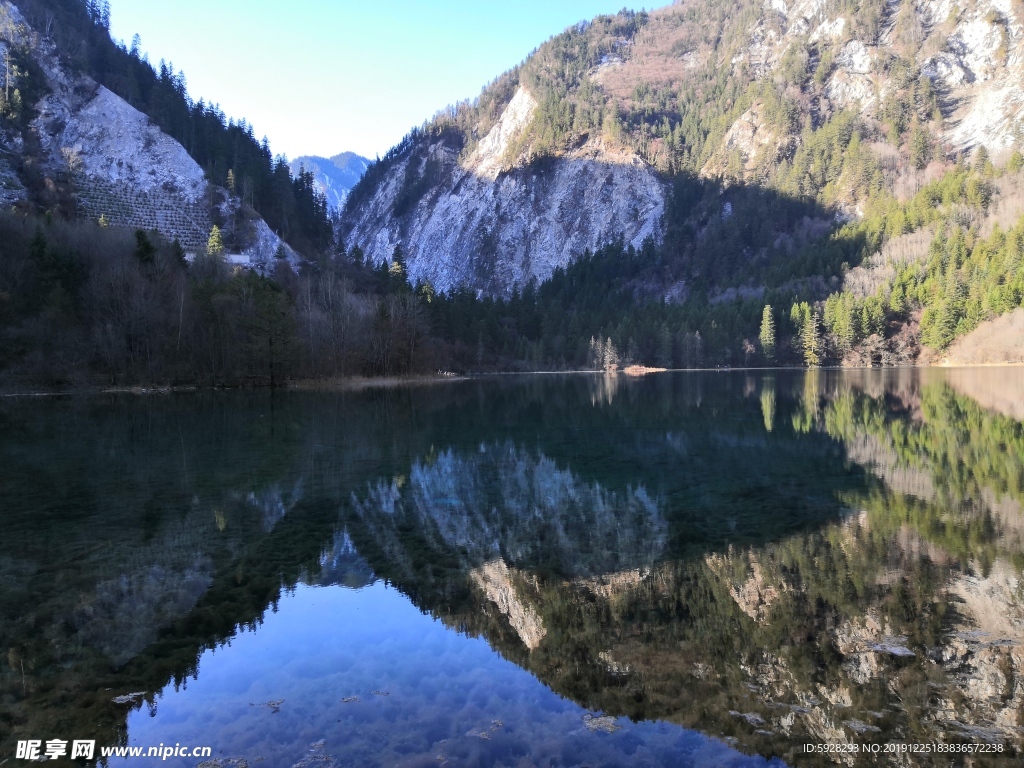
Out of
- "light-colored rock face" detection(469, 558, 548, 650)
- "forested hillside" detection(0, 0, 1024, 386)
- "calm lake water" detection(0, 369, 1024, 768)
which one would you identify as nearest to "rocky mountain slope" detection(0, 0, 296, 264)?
"forested hillside" detection(0, 0, 1024, 386)

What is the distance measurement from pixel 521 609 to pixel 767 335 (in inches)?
4702

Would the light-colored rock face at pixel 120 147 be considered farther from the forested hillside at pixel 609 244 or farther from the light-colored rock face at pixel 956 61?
the light-colored rock face at pixel 956 61

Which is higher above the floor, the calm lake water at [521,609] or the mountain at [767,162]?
the mountain at [767,162]

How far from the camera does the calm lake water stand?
6020mm

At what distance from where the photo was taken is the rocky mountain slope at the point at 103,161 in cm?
8550

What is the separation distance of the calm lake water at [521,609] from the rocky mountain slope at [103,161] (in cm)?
8071

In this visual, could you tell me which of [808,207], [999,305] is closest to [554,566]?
[999,305]

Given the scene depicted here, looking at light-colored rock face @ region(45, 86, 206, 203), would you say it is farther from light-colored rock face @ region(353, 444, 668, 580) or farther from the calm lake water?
light-colored rock face @ region(353, 444, 668, 580)

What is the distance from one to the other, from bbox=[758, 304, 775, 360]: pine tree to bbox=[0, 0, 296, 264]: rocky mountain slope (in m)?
82.5

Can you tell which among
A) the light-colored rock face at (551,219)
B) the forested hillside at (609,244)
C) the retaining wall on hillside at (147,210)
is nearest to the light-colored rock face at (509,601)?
the forested hillside at (609,244)

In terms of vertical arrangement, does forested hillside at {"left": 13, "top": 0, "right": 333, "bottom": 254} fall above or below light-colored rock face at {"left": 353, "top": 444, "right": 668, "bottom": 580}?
above

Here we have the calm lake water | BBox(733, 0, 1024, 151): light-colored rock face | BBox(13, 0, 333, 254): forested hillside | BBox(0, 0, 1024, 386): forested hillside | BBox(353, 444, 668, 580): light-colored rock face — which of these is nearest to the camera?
the calm lake water

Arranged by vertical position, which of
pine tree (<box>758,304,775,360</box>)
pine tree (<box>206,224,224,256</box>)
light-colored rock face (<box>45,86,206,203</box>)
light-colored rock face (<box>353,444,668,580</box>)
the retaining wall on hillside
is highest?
light-colored rock face (<box>45,86,206,203</box>)

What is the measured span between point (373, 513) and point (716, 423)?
20.7 m
